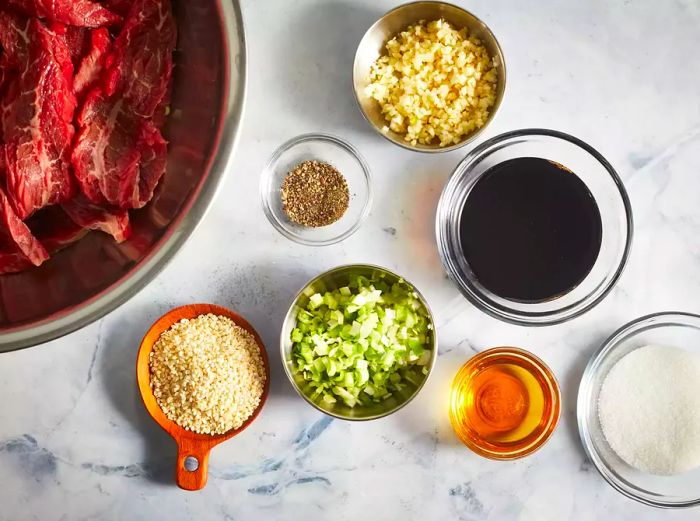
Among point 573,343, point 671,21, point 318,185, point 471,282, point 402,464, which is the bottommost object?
point 402,464

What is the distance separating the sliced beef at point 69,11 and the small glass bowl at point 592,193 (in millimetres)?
1012

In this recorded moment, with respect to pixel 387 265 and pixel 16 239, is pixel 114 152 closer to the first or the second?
pixel 16 239

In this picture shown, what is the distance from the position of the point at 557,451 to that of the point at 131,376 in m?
1.26

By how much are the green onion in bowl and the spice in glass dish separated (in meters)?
0.20

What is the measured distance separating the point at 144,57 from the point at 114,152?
254 mm

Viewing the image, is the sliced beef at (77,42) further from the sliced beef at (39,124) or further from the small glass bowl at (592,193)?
the small glass bowl at (592,193)

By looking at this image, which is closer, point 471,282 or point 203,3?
point 203,3

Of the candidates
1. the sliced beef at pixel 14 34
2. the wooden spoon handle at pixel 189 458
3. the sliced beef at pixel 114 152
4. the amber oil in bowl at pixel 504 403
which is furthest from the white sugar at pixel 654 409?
the sliced beef at pixel 14 34

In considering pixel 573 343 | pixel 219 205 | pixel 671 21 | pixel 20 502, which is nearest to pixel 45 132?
→ pixel 219 205

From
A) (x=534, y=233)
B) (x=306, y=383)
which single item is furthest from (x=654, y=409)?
(x=306, y=383)

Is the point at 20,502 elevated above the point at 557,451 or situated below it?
below

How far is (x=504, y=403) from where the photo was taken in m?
2.05

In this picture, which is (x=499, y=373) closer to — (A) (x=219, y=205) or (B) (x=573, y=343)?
(B) (x=573, y=343)

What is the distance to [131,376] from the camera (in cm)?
204
